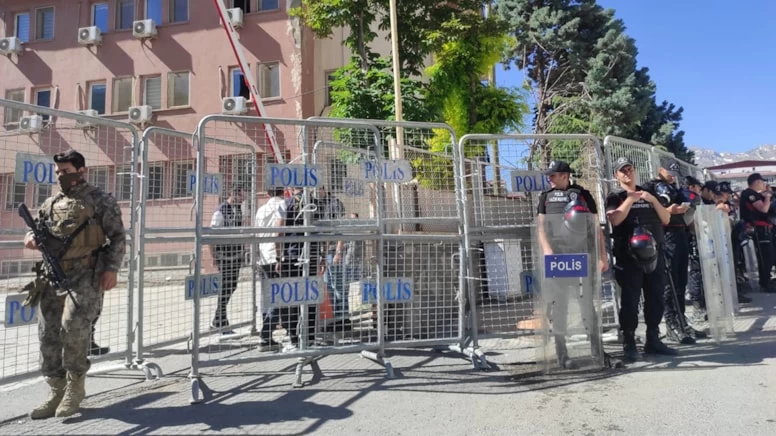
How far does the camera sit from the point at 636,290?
5.08 meters

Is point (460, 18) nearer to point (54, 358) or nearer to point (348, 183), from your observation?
point (348, 183)

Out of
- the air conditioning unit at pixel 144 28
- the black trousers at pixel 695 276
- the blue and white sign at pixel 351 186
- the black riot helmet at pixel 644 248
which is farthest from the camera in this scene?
the air conditioning unit at pixel 144 28

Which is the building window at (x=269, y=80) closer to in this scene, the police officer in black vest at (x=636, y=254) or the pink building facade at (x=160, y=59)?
the pink building facade at (x=160, y=59)

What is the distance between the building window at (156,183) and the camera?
6133 millimetres

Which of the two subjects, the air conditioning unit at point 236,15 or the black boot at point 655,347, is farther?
the air conditioning unit at point 236,15

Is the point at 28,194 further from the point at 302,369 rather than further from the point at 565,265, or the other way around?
the point at 565,265

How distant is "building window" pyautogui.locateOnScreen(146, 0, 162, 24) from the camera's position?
1891cm

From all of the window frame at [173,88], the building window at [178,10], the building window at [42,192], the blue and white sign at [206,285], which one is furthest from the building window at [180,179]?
the building window at [178,10]

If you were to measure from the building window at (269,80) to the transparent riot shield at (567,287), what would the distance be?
48.8 ft

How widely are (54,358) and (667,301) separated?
19.1ft

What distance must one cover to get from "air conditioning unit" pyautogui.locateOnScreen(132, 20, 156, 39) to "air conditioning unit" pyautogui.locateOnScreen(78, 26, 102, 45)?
1.58 m

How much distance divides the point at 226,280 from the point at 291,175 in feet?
5.13

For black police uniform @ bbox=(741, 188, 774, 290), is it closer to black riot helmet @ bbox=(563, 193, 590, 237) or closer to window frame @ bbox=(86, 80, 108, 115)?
black riot helmet @ bbox=(563, 193, 590, 237)

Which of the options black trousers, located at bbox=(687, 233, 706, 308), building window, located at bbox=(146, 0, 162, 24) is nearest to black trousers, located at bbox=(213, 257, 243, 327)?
black trousers, located at bbox=(687, 233, 706, 308)
